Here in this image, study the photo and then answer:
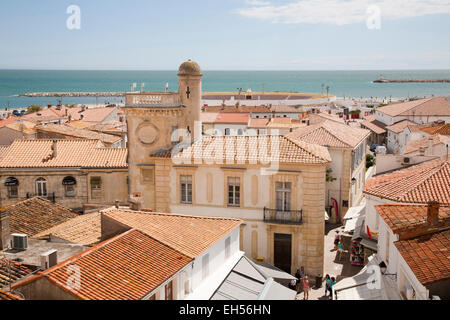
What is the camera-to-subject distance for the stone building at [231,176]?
26.2 metres

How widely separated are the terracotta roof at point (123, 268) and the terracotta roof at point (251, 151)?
1168 cm

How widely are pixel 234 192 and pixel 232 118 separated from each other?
4493cm

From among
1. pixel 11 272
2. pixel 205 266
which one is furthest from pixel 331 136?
pixel 11 272

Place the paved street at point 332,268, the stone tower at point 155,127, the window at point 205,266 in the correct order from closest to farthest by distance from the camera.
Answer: the window at point 205,266
the paved street at point 332,268
the stone tower at point 155,127

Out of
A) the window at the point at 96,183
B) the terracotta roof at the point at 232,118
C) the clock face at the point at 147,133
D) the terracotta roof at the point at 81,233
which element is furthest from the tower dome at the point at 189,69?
the terracotta roof at the point at 232,118

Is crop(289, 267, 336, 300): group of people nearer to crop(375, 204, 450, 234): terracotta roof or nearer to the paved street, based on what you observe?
the paved street

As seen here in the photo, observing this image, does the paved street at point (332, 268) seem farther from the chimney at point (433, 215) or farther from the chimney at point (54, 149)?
the chimney at point (54, 149)

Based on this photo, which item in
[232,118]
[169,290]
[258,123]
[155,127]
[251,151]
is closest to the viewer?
[169,290]

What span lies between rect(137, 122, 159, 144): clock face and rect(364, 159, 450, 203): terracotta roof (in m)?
12.5

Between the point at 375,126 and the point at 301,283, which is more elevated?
the point at 375,126

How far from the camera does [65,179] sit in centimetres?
3253

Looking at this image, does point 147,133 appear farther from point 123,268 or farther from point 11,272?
point 123,268
